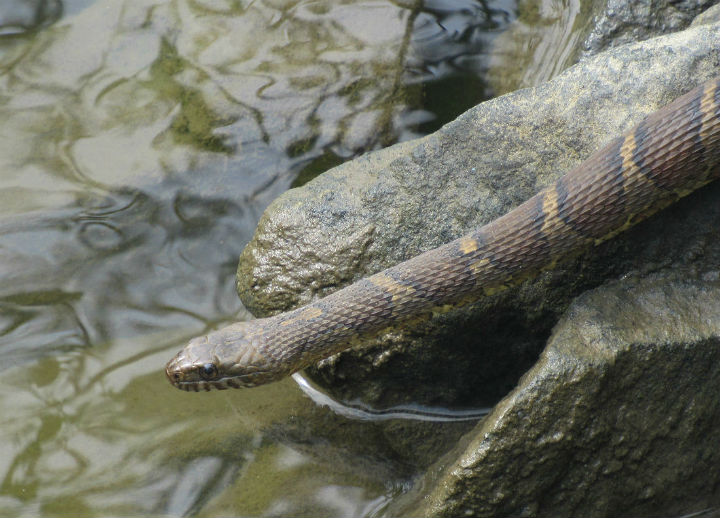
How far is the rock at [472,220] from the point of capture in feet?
18.1

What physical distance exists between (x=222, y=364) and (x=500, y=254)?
2115 mm

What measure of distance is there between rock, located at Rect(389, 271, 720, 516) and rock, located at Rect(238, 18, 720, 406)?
2.34 ft

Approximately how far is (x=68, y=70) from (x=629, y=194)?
5563 mm

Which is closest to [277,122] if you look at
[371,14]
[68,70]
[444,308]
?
[371,14]

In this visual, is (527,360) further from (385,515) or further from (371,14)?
(371,14)

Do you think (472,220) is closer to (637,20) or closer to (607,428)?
(607,428)

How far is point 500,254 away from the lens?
205 inches

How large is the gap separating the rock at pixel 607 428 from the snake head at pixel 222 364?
1.60m

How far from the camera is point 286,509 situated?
5.46m

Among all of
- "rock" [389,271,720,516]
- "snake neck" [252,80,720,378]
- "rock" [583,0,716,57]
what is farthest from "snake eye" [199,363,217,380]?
"rock" [583,0,716,57]

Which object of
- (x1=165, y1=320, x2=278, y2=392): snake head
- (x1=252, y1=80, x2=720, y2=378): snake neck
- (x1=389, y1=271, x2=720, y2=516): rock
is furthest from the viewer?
(x1=165, y1=320, x2=278, y2=392): snake head

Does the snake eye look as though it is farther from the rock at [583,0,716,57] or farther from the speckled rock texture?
the rock at [583,0,716,57]

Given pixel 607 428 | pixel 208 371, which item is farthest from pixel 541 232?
pixel 208 371

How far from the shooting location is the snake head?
5715mm
